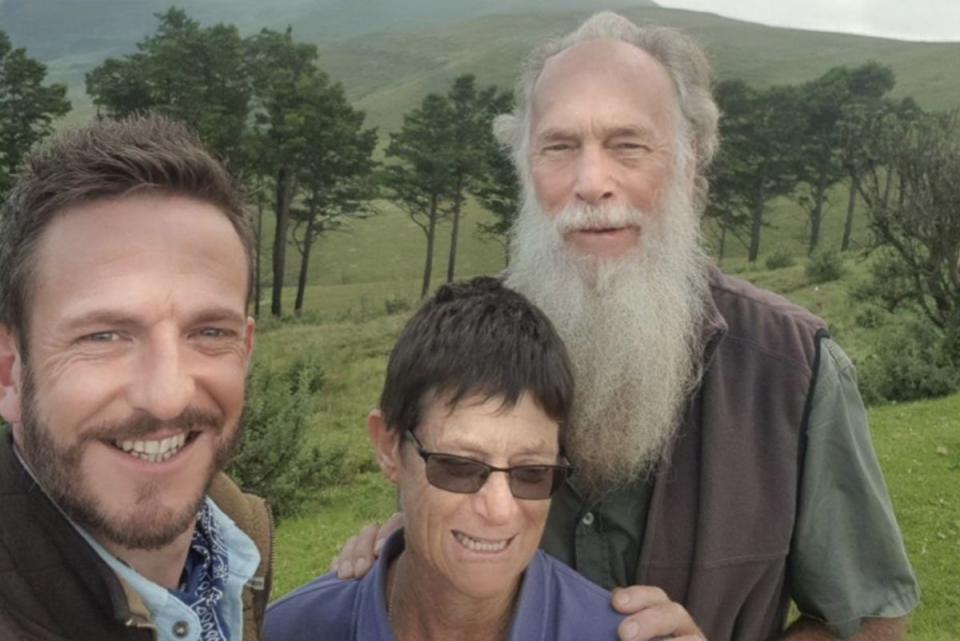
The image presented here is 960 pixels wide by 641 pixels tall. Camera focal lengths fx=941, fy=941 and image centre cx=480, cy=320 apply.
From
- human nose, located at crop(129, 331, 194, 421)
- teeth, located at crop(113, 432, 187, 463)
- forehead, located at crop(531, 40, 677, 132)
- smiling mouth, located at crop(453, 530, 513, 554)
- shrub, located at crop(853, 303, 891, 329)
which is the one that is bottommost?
shrub, located at crop(853, 303, 891, 329)

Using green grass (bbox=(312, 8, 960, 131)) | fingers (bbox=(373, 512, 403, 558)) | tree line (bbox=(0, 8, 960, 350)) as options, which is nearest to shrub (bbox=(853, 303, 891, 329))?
tree line (bbox=(0, 8, 960, 350))

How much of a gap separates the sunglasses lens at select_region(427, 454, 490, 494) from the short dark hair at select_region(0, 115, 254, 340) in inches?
29.6

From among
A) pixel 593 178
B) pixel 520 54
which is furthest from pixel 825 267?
pixel 520 54

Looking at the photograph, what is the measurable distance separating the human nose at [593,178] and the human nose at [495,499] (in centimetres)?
92

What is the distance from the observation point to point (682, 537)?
2510 millimetres

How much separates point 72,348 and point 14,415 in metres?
0.21

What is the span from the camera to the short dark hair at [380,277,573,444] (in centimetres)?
221

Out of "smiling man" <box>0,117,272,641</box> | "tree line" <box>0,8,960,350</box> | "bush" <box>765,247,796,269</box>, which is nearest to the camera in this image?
"smiling man" <box>0,117,272,641</box>

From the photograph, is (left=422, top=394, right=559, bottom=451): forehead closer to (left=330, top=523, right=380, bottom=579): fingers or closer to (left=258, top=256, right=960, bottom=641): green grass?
(left=330, top=523, right=380, bottom=579): fingers

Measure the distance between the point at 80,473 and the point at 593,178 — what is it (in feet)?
5.16

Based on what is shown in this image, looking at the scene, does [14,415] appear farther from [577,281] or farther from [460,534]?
[577,281]

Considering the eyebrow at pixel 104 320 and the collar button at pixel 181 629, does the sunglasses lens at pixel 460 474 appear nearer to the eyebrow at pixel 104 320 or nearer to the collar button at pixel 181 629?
the collar button at pixel 181 629

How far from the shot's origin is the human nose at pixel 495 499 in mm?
2150

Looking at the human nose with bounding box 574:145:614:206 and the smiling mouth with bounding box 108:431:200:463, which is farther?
the human nose with bounding box 574:145:614:206
